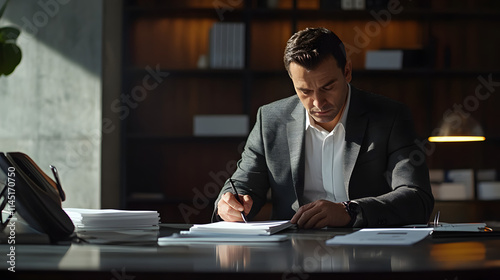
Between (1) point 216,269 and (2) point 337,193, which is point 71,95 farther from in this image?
(1) point 216,269

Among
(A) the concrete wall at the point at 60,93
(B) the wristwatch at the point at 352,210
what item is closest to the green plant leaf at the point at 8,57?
(A) the concrete wall at the point at 60,93

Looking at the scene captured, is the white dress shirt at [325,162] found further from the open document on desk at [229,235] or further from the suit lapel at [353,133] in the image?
the open document on desk at [229,235]

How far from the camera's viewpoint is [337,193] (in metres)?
2.41

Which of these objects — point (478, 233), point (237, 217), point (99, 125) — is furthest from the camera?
point (99, 125)

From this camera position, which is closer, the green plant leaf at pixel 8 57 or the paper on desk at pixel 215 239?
the paper on desk at pixel 215 239

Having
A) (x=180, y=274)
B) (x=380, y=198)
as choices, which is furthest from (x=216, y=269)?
(x=380, y=198)

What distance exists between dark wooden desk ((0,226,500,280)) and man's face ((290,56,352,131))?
2.91 ft

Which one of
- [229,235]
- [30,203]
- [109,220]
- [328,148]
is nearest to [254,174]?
[328,148]

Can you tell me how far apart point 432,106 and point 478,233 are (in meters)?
3.25

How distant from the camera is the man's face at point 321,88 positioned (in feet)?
7.52

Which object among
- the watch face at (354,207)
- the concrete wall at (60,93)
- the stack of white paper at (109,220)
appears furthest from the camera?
the concrete wall at (60,93)

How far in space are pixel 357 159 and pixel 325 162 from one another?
15 centimetres

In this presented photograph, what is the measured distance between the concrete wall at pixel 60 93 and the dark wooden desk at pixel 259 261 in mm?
2875

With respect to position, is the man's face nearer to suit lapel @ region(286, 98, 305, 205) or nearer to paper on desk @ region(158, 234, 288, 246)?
suit lapel @ region(286, 98, 305, 205)
